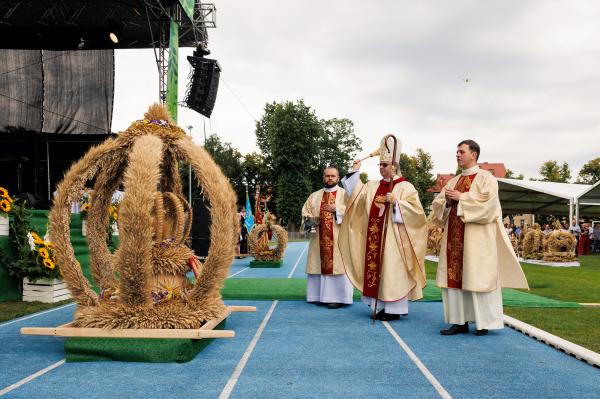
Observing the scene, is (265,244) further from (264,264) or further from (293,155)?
(293,155)

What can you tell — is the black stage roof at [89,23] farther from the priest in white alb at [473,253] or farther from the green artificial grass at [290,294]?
the priest in white alb at [473,253]

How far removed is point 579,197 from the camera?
79.2 feet

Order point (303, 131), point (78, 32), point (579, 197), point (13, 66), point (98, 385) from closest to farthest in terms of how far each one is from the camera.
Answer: point (98, 385), point (78, 32), point (13, 66), point (579, 197), point (303, 131)

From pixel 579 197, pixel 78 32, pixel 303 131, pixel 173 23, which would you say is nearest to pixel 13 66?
pixel 78 32

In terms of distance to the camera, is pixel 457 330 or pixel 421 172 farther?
pixel 421 172

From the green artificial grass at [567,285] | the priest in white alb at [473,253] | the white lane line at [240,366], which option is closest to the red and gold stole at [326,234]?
the white lane line at [240,366]

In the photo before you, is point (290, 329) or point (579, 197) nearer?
point (290, 329)

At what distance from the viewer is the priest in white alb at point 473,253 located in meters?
6.04

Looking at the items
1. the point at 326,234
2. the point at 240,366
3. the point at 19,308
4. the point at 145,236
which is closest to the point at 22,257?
the point at 19,308

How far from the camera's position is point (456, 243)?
6.37 m

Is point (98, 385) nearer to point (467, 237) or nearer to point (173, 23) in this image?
point (467, 237)

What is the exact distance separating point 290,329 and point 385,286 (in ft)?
4.86

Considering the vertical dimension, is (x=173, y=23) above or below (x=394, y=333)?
above

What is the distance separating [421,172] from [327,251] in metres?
60.7
